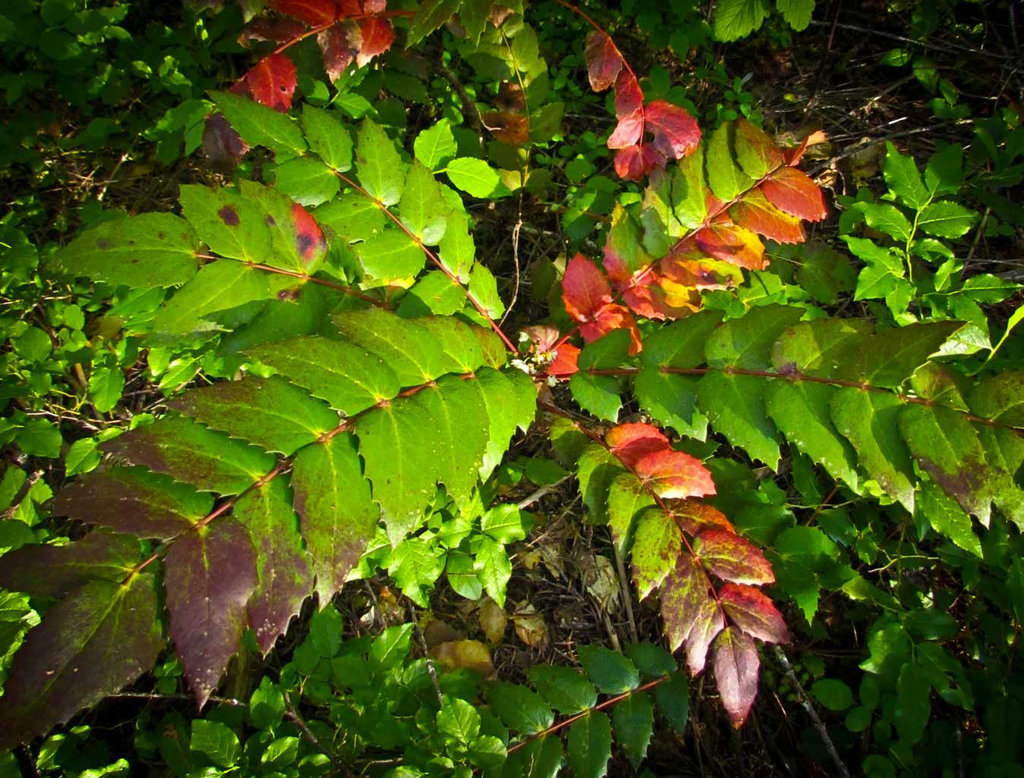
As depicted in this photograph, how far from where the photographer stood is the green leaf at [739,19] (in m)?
1.94

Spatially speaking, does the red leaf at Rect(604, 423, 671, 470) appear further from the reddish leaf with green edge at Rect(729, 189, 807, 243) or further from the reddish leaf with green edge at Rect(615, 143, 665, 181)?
the reddish leaf with green edge at Rect(615, 143, 665, 181)

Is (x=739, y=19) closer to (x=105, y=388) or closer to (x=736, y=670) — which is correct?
(x=736, y=670)

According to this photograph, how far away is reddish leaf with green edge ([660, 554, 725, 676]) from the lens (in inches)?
45.9

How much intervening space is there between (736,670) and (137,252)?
1.41 meters

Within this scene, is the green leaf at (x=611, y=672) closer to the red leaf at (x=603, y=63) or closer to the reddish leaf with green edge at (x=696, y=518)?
the reddish leaf with green edge at (x=696, y=518)

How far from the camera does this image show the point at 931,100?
8.45ft

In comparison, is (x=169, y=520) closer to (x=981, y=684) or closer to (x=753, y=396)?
(x=753, y=396)

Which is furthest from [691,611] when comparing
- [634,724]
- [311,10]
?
[311,10]

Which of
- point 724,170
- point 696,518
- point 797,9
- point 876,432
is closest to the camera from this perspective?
point 876,432

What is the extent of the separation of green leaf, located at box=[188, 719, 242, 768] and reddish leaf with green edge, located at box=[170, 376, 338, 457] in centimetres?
79

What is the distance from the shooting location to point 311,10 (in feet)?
4.90

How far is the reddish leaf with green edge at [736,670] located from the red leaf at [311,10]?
1.65 meters

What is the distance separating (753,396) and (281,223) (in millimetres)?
1040

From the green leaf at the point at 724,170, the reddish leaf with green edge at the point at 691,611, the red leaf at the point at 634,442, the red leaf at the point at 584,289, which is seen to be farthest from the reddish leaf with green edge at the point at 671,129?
the reddish leaf with green edge at the point at 691,611
